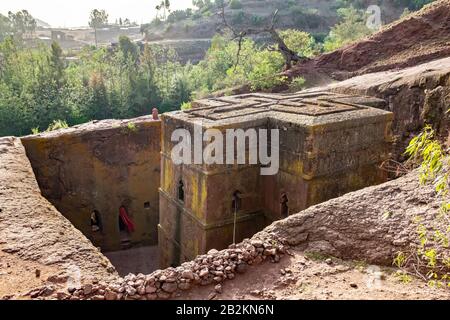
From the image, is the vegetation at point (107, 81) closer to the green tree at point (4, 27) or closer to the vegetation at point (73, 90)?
the vegetation at point (73, 90)

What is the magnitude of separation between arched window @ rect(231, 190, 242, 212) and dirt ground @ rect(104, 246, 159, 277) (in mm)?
4020

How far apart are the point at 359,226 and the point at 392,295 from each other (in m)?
1.39

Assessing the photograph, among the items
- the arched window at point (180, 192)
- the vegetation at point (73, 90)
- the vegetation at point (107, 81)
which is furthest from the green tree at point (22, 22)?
the arched window at point (180, 192)

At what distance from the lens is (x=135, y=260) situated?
12.3m

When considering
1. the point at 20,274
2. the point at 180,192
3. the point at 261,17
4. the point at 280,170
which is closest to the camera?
the point at 20,274

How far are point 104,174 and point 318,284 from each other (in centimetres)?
854

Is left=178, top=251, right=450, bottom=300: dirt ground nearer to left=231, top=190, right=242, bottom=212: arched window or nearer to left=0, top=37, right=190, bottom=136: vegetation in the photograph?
left=231, top=190, right=242, bottom=212: arched window

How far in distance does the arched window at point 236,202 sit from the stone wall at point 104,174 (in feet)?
15.2

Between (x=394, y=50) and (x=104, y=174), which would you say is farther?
(x=394, y=50)

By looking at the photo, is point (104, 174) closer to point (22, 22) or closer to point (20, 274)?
point (20, 274)

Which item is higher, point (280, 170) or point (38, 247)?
point (280, 170)

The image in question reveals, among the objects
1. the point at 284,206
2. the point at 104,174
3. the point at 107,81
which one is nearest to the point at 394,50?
the point at 284,206

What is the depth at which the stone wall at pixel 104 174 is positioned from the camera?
1145 cm

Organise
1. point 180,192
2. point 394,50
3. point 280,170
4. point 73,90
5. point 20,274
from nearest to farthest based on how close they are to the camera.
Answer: point 20,274
point 280,170
point 180,192
point 394,50
point 73,90
